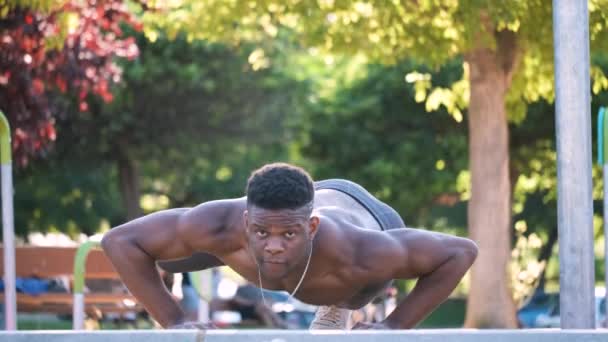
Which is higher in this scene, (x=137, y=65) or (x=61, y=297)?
(x=137, y=65)

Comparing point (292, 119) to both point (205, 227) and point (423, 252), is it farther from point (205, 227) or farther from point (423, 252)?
point (423, 252)

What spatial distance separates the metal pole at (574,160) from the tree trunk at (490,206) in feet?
30.4

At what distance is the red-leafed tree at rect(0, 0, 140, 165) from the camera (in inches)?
488

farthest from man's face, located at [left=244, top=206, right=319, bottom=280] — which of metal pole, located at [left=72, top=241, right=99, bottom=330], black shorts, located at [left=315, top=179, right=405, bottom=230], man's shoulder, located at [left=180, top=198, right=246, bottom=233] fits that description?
metal pole, located at [left=72, top=241, right=99, bottom=330]

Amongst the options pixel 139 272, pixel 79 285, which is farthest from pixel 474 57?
pixel 139 272

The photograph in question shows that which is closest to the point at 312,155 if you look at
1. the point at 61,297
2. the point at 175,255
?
the point at 61,297

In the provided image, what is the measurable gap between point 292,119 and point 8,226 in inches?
802

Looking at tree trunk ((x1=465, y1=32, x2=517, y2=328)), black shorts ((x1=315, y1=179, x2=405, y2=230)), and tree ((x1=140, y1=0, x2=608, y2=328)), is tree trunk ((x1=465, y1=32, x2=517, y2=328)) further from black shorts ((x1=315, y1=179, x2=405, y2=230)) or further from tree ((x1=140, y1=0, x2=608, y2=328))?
black shorts ((x1=315, y1=179, x2=405, y2=230))

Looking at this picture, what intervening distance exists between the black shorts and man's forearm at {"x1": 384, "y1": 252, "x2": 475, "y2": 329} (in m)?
1.22

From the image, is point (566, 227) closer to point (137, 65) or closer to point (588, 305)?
point (588, 305)

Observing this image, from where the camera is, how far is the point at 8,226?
8570mm

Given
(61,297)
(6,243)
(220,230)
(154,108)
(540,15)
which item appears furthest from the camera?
(154,108)

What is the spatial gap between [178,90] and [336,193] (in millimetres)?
21383

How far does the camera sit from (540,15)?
12.3 meters
